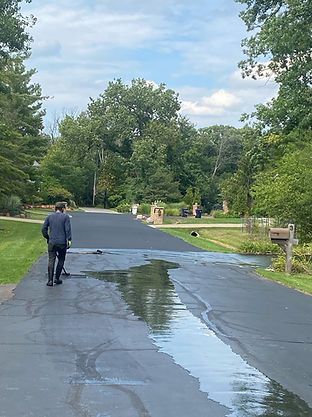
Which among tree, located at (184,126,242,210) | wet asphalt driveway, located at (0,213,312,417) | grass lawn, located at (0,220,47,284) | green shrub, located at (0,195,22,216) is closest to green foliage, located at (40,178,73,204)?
tree, located at (184,126,242,210)

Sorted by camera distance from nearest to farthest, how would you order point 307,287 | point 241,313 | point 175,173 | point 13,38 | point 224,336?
point 224,336
point 241,313
point 307,287
point 13,38
point 175,173

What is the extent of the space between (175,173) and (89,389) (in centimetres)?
8479

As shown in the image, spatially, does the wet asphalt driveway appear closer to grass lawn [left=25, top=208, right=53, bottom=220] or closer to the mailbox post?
the mailbox post

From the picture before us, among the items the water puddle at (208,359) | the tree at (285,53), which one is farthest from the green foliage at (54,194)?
the water puddle at (208,359)

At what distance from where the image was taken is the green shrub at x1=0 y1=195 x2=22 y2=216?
169 ft

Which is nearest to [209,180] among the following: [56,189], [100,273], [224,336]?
[56,189]

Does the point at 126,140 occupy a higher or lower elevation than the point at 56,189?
higher

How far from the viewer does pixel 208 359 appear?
8055 mm

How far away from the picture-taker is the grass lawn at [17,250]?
1603 cm

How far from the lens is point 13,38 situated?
31547 millimetres

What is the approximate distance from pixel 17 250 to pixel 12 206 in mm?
29358

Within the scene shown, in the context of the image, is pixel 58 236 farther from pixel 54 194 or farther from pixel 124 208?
pixel 124 208

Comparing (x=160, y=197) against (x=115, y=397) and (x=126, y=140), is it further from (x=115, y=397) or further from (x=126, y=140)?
(x=115, y=397)

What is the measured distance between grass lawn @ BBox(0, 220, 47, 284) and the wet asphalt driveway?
58 cm
